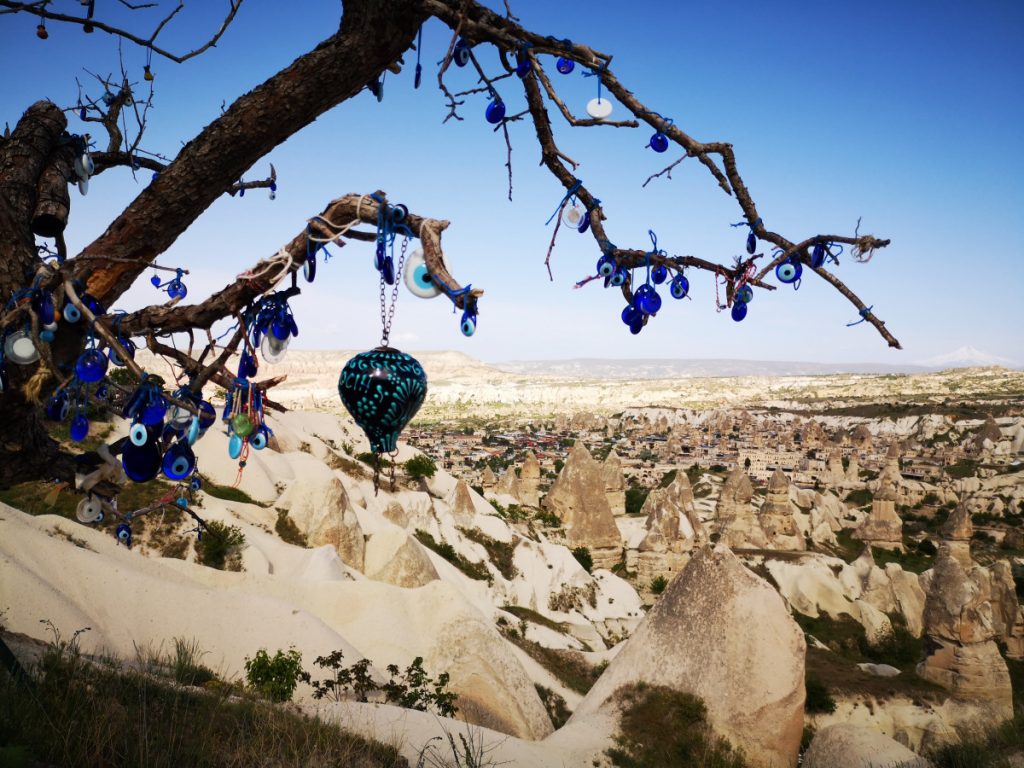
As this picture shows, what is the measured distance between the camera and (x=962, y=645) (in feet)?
53.3

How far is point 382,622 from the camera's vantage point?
12.1 meters

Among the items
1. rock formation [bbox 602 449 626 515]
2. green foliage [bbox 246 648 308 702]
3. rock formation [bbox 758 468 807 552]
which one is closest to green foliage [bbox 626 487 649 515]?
rock formation [bbox 602 449 626 515]

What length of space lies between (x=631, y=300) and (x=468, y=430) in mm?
116569

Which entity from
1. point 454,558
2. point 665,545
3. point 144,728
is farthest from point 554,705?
point 665,545

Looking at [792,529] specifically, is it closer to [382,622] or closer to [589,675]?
[589,675]

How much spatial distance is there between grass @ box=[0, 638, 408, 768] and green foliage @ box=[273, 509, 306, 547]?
1155 cm

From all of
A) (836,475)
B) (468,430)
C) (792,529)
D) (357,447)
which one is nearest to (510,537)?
(357,447)

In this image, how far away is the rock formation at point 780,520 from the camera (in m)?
33.3

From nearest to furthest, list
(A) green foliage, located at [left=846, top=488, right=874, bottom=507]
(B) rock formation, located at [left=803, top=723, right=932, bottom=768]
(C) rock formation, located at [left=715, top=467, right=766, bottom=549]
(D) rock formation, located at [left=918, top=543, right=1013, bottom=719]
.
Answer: (B) rock formation, located at [left=803, top=723, right=932, bottom=768]
(D) rock formation, located at [left=918, top=543, right=1013, bottom=719]
(C) rock formation, located at [left=715, top=467, right=766, bottom=549]
(A) green foliage, located at [left=846, top=488, right=874, bottom=507]

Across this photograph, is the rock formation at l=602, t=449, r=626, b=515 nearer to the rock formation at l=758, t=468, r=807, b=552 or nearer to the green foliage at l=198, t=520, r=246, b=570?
the rock formation at l=758, t=468, r=807, b=552

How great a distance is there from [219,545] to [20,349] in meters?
11.9

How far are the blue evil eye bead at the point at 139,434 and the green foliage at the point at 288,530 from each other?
47.8ft

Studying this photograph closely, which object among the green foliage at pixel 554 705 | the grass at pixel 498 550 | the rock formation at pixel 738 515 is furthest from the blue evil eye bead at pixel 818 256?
the rock formation at pixel 738 515

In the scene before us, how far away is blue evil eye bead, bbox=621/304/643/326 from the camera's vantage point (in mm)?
2469
